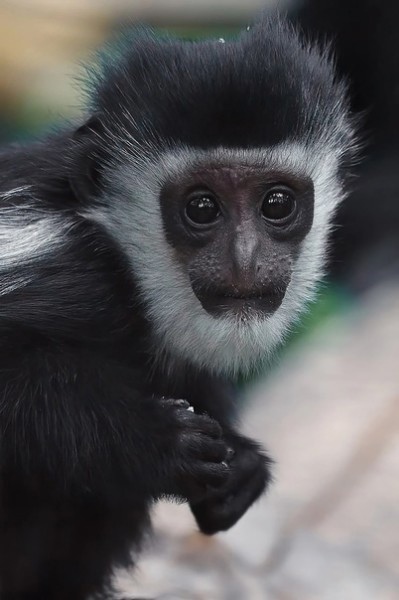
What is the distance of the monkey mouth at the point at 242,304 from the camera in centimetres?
175

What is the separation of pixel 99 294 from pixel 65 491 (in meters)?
0.37

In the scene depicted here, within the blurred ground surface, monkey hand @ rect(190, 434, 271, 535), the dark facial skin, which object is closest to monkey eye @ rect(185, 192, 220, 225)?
the dark facial skin

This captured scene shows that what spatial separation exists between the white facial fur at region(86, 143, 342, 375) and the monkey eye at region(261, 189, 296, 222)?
0.05m

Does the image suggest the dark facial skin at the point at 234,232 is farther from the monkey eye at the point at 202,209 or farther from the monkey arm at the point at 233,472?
the monkey arm at the point at 233,472

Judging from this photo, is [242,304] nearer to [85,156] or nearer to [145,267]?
[145,267]

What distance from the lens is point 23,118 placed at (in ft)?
6.66

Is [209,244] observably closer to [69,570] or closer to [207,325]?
[207,325]

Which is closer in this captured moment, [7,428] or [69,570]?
[7,428]

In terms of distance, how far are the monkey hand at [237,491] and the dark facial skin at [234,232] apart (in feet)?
1.35

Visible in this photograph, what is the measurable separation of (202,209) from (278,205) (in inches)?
5.9

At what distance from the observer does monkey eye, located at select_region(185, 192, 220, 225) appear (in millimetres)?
1775

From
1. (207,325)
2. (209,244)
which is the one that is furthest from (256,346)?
(209,244)

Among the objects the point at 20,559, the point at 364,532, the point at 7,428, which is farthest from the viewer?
the point at 364,532

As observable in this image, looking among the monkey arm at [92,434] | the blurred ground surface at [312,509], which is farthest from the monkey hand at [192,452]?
the blurred ground surface at [312,509]
